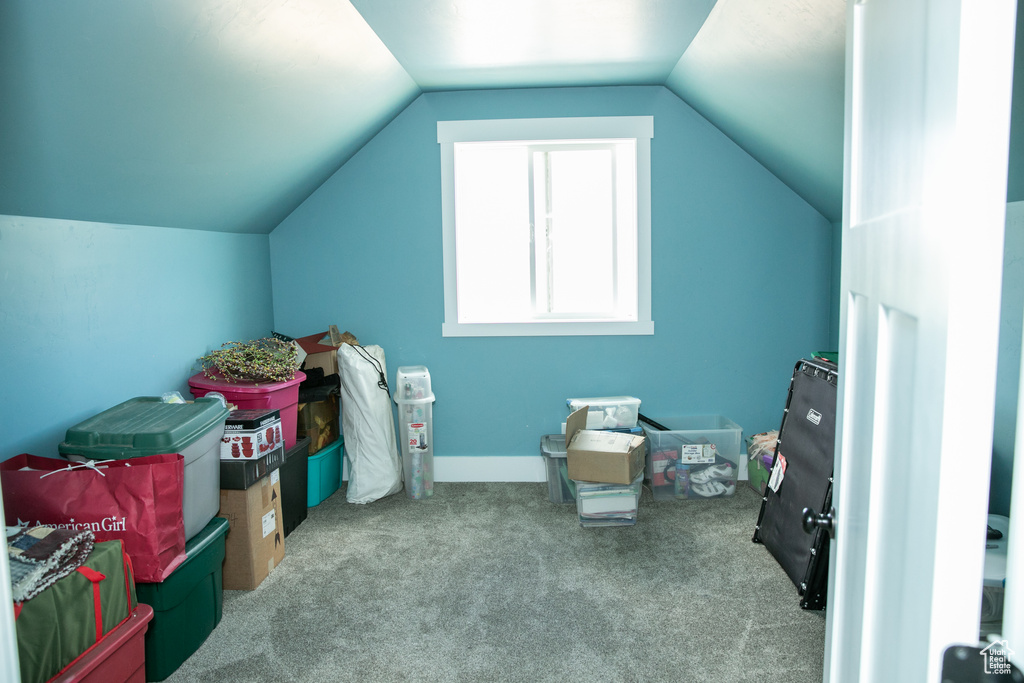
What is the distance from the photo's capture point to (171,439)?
6.93ft

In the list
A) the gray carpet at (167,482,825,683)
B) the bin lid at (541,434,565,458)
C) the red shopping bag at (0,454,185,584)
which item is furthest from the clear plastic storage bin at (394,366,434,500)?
the red shopping bag at (0,454,185,584)

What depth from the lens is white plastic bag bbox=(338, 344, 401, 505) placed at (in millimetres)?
3613

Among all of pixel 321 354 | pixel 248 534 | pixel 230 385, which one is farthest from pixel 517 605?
pixel 321 354

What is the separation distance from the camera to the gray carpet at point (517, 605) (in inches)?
85.7

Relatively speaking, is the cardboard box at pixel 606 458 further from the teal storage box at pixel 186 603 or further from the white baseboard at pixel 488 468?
the teal storage box at pixel 186 603

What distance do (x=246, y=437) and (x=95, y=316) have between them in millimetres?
688

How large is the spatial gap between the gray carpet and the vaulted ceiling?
160 centimetres

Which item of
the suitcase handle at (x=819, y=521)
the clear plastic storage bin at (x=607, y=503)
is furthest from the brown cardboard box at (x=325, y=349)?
the suitcase handle at (x=819, y=521)

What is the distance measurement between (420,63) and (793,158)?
1881mm

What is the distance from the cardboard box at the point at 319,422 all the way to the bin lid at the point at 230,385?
462 millimetres

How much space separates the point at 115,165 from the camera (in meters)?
2.14

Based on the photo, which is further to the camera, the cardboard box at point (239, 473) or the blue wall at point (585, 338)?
the blue wall at point (585, 338)

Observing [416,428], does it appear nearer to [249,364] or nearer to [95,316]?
[249,364]

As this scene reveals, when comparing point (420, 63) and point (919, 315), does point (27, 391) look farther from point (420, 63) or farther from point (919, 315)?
point (919, 315)
